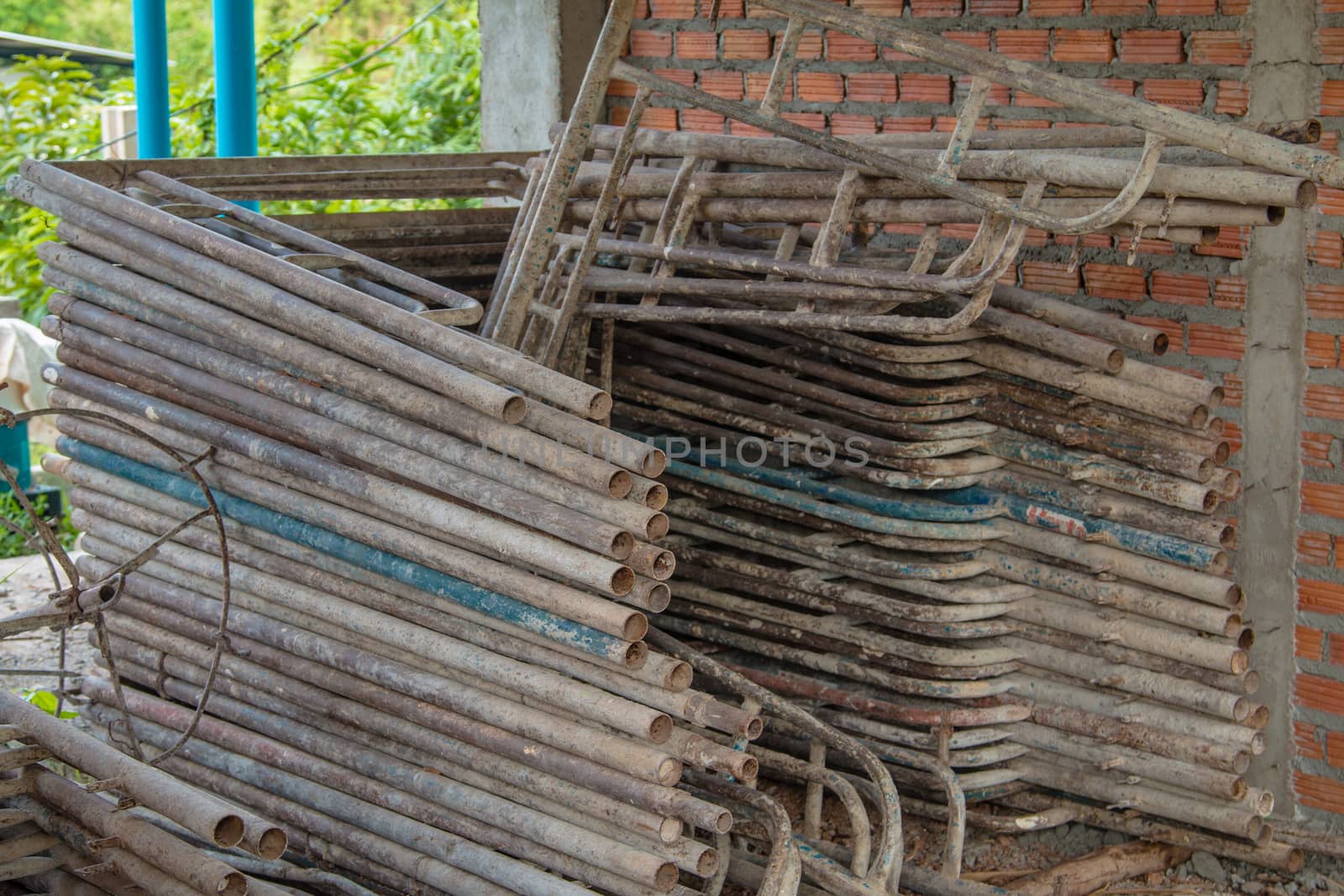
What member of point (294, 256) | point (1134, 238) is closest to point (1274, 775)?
point (1134, 238)

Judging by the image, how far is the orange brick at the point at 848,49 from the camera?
5.59m

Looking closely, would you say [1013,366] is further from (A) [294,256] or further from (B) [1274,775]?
(A) [294,256]

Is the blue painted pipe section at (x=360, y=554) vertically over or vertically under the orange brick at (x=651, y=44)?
under

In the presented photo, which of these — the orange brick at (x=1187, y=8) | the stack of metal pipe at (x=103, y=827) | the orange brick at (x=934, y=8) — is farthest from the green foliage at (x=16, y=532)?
the orange brick at (x=1187, y=8)

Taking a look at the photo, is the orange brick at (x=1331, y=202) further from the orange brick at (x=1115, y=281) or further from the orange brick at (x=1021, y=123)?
the orange brick at (x=1021, y=123)

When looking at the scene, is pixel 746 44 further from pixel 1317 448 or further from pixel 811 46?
pixel 1317 448

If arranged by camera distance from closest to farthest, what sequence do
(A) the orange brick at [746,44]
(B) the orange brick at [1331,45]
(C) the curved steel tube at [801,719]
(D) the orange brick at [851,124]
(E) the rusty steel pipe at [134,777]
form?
(E) the rusty steel pipe at [134,777]
(C) the curved steel tube at [801,719]
(B) the orange brick at [1331,45]
(D) the orange brick at [851,124]
(A) the orange brick at [746,44]

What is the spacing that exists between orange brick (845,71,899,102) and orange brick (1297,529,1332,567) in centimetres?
220

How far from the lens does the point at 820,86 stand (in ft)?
18.8

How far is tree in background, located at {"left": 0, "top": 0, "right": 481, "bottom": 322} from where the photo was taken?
1074cm

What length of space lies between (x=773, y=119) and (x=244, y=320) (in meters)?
1.65

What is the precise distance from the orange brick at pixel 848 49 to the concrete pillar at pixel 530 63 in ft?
4.41

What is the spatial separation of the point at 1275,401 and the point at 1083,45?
1.41 m

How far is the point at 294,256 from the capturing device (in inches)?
176
